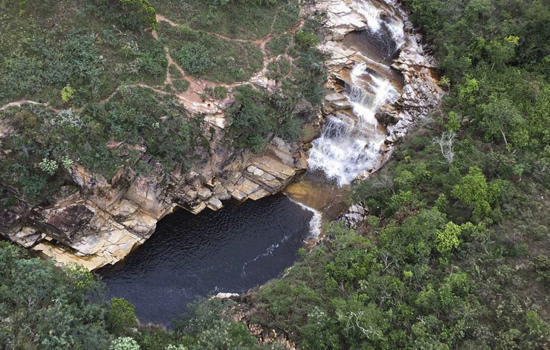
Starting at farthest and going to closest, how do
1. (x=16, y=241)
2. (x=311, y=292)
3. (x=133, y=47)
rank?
1. (x=133, y=47)
2. (x=16, y=241)
3. (x=311, y=292)

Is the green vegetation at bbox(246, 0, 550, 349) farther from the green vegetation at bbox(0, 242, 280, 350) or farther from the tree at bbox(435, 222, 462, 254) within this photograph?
the green vegetation at bbox(0, 242, 280, 350)

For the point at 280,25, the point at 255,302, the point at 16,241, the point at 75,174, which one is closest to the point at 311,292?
the point at 255,302

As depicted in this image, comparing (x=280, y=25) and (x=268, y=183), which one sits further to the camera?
(x=280, y=25)

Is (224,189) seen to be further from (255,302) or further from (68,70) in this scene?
(68,70)

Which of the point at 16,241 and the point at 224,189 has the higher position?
the point at 224,189

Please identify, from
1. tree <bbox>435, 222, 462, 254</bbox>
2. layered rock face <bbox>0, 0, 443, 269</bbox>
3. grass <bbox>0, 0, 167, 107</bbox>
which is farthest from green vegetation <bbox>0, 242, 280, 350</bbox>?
grass <bbox>0, 0, 167, 107</bbox>

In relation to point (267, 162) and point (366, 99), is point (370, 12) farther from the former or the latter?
point (267, 162)

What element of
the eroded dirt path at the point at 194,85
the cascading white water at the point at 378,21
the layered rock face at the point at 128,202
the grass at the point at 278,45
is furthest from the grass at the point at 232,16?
the layered rock face at the point at 128,202
